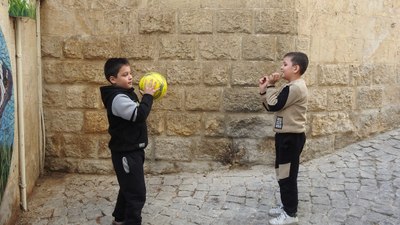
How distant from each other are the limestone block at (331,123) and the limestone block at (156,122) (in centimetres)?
199

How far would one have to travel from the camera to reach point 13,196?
4.55 meters

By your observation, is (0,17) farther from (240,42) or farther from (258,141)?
(258,141)

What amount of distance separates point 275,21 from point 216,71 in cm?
96

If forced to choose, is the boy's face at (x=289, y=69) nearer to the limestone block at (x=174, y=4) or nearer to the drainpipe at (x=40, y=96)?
the limestone block at (x=174, y=4)

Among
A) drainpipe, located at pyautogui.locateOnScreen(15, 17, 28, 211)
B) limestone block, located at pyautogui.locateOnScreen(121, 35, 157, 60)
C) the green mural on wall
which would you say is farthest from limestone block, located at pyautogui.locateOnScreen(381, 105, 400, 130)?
the green mural on wall

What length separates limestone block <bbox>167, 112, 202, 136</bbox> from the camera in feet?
19.1

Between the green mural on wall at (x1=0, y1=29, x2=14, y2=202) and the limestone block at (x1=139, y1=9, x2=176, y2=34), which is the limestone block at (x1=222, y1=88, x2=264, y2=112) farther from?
the green mural on wall at (x1=0, y1=29, x2=14, y2=202)

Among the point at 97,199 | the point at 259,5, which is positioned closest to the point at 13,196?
the point at 97,199

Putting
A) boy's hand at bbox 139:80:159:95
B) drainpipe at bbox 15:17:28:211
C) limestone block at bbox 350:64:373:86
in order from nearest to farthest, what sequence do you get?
boy's hand at bbox 139:80:159:95, drainpipe at bbox 15:17:28:211, limestone block at bbox 350:64:373:86

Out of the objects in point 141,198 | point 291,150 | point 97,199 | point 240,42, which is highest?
point 240,42

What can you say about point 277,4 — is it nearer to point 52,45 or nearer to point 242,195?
point 242,195

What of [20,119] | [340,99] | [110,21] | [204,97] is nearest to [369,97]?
[340,99]

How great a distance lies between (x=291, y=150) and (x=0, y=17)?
3.00 metres

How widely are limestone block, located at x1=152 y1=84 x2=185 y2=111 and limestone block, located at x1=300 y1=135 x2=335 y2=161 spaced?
1.76m
